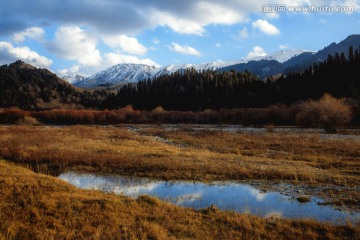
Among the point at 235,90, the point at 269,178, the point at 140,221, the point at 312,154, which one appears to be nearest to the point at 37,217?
the point at 140,221

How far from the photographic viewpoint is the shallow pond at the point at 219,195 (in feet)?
52.6

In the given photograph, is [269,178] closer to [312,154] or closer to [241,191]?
[241,191]

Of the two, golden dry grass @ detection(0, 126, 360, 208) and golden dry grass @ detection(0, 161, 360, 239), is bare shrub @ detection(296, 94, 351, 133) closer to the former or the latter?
golden dry grass @ detection(0, 126, 360, 208)

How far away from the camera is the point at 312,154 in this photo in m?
A: 36.2

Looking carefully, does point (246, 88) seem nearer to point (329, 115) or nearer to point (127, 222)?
point (329, 115)

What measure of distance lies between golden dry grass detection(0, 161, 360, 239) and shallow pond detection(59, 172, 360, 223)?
7.37 ft

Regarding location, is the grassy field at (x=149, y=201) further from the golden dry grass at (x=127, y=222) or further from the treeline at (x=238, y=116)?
the treeline at (x=238, y=116)

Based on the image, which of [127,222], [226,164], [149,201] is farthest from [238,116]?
[127,222]

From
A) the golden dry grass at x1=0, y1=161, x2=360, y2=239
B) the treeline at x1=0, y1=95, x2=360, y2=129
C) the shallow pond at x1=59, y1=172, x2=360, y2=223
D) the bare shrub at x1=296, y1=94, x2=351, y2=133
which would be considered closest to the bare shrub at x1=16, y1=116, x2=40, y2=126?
the treeline at x1=0, y1=95, x2=360, y2=129

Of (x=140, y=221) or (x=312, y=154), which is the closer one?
(x=140, y=221)

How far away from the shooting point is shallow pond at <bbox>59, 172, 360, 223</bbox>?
16031mm

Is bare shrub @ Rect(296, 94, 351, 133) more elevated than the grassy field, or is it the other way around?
bare shrub @ Rect(296, 94, 351, 133)

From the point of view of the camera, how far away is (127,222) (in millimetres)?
13352

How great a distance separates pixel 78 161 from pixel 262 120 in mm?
72549
